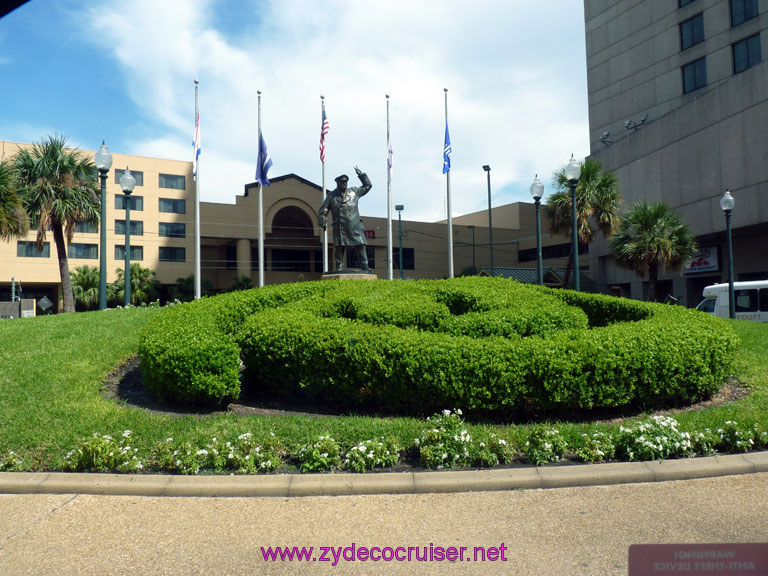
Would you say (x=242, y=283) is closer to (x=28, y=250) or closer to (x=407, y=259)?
(x=407, y=259)

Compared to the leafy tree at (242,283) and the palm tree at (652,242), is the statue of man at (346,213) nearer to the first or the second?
the palm tree at (652,242)

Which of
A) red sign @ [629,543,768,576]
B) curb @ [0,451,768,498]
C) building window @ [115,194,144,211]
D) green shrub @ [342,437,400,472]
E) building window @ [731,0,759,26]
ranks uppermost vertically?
building window @ [731,0,759,26]

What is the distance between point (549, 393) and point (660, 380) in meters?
1.42

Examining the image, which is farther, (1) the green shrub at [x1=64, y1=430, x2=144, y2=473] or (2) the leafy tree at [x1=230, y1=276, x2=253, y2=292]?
(2) the leafy tree at [x1=230, y1=276, x2=253, y2=292]

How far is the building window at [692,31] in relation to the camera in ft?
116

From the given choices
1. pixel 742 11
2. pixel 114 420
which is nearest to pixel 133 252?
pixel 114 420

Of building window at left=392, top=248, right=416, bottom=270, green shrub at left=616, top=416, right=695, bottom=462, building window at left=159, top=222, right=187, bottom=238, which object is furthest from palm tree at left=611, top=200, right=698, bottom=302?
building window at left=159, top=222, right=187, bottom=238

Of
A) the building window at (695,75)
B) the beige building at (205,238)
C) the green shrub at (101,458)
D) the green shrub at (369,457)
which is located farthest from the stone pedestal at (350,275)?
the building window at (695,75)

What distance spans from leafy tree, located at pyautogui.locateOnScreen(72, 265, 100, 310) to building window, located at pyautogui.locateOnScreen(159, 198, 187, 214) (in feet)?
29.0

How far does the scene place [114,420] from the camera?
235 inches

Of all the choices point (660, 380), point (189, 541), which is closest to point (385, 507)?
point (189, 541)

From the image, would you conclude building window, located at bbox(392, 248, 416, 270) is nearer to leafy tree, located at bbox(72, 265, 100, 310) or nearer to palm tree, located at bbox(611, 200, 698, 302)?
leafy tree, located at bbox(72, 265, 100, 310)

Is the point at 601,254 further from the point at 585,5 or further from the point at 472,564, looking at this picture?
the point at 472,564

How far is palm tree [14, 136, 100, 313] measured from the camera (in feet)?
87.5
